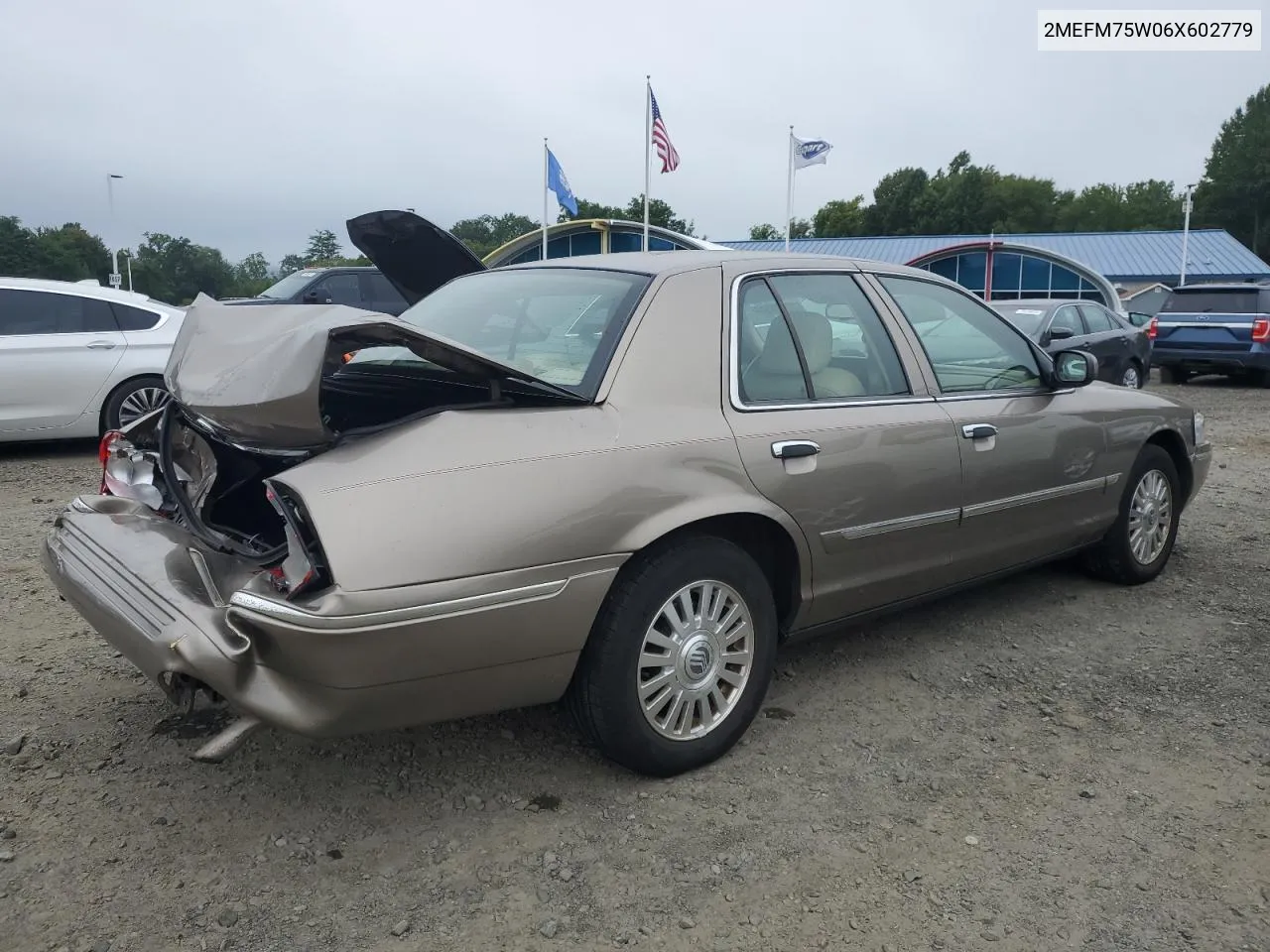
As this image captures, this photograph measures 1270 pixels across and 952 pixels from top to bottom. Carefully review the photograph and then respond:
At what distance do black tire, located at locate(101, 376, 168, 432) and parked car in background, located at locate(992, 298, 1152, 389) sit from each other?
27.8ft

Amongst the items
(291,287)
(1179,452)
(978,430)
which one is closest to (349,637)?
(978,430)

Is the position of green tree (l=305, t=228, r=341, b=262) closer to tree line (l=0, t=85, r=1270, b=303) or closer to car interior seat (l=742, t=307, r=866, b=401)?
tree line (l=0, t=85, r=1270, b=303)

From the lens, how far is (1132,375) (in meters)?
13.2

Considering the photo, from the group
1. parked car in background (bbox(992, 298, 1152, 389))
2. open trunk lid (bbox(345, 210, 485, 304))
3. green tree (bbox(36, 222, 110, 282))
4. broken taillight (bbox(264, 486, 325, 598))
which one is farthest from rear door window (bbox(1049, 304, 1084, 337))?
green tree (bbox(36, 222, 110, 282))

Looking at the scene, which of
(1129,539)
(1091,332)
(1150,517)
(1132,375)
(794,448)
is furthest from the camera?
(1132,375)

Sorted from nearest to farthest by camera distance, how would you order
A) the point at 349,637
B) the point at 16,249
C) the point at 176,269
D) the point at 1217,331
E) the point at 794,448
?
the point at 349,637, the point at 794,448, the point at 1217,331, the point at 16,249, the point at 176,269

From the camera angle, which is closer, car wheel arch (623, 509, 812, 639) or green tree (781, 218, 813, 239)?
car wheel arch (623, 509, 812, 639)

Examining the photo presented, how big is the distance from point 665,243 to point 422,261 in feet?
94.2

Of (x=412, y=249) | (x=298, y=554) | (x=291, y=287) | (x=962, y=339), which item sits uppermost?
(x=291, y=287)

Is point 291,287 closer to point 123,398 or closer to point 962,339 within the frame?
point 123,398

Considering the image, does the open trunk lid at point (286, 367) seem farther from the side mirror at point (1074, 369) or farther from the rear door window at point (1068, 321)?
the rear door window at point (1068, 321)

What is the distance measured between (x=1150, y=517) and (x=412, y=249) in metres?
3.59

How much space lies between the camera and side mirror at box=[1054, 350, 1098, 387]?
4289 mm

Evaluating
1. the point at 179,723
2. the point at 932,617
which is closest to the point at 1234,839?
the point at 932,617
